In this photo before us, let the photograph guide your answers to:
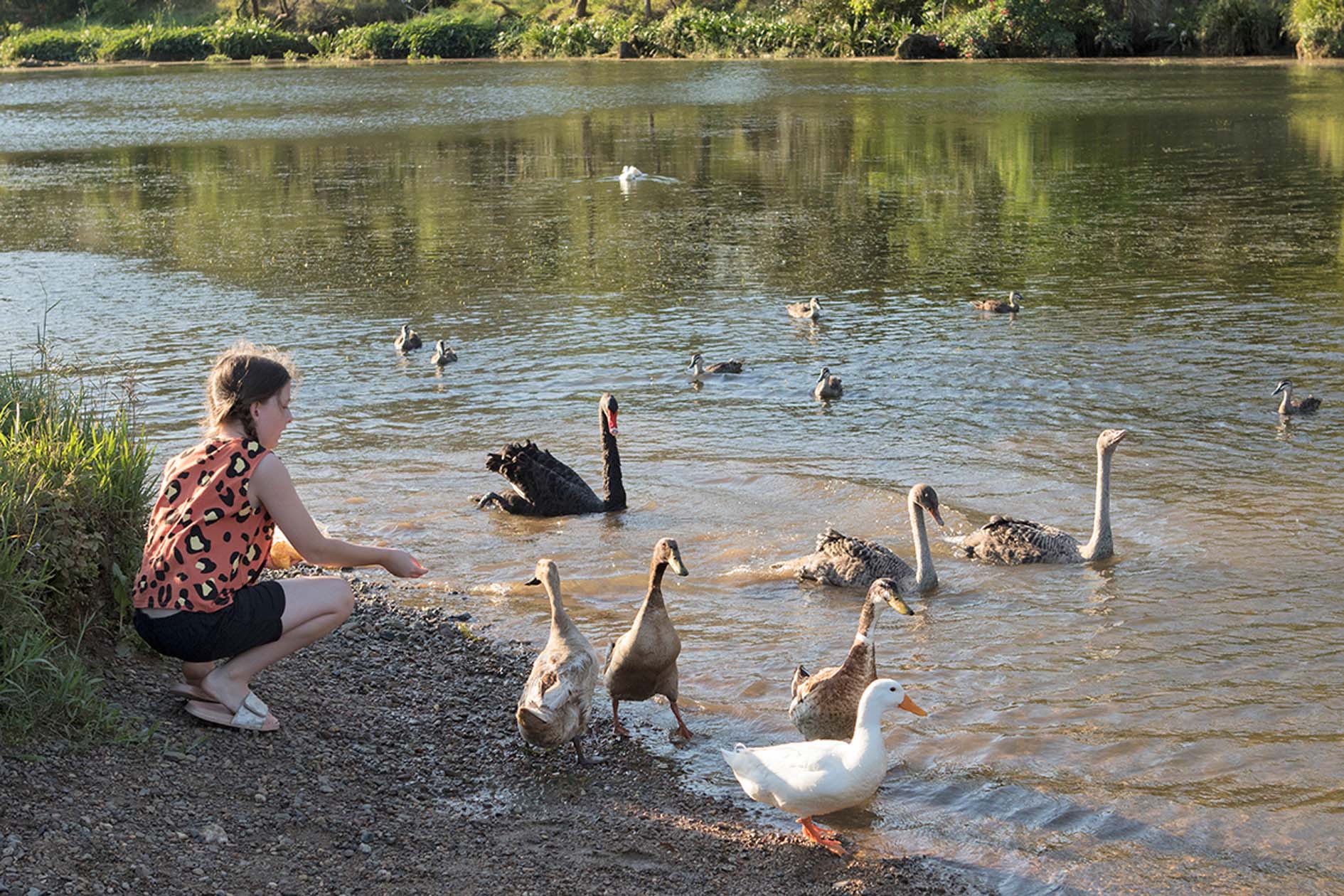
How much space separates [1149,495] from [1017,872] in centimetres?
516

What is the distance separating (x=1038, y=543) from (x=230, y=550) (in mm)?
5005

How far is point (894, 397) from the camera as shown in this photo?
40.0 ft

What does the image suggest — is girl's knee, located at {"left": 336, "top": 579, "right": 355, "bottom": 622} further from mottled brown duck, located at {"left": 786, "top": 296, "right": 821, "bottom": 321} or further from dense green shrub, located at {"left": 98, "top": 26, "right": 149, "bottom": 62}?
dense green shrub, located at {"left": 98, "top": 26, "right": 149, "bottom": 62}

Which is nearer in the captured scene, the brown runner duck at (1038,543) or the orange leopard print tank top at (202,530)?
the orange leopard print tank top at (202,530)

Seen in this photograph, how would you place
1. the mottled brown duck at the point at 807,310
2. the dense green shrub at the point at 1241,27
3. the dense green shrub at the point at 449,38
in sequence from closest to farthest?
the mottled brown duck at the point at 807,310, the dense green shrub at the point at 1241,27, the dense green shrub at the point at 449,38

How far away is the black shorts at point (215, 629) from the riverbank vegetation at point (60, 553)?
0.28 m

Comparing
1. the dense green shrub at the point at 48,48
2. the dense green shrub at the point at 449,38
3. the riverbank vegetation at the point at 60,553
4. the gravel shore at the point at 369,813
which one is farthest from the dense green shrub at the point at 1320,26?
the dense green shrub at the point at 48,48

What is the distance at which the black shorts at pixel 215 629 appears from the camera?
522 centimetres

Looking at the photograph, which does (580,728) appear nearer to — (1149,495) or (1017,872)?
(1017,872)

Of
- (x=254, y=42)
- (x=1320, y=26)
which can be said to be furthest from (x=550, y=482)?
(x=254, y=42)

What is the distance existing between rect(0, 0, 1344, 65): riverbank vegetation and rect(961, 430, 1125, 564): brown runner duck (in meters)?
43.1

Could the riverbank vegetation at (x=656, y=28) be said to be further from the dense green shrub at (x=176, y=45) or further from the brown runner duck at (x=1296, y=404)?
the brown runner duck at (x=1296, y=404)

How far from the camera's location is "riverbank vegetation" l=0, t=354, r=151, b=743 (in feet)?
16.2

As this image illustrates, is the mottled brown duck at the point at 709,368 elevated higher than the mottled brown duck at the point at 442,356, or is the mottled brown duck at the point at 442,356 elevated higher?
the mottled brown duck at the point at 442,356
